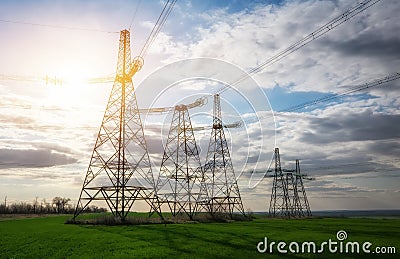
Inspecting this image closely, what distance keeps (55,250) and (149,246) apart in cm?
619

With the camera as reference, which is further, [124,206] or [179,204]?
[179,204]

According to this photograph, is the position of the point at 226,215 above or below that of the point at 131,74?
below

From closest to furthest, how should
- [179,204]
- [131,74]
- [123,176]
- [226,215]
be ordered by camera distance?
[123,176]
[131,74]
[179,204]
[226,215]

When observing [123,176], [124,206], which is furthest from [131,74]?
[124,206]

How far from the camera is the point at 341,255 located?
2059 cm

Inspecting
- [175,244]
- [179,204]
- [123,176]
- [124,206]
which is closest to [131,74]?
[123,176]

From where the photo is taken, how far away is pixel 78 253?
2058 centimetres

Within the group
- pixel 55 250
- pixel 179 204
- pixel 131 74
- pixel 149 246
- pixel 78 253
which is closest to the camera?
pixel 78 253

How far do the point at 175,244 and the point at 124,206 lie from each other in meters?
22.6

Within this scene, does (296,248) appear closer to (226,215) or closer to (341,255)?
(341,255)

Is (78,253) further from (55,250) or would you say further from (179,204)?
(179,204)

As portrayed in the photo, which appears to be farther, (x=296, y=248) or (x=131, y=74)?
(x=131, y=74)

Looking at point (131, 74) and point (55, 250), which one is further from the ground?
point (131, 74)

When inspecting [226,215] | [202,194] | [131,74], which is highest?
[131,74]
